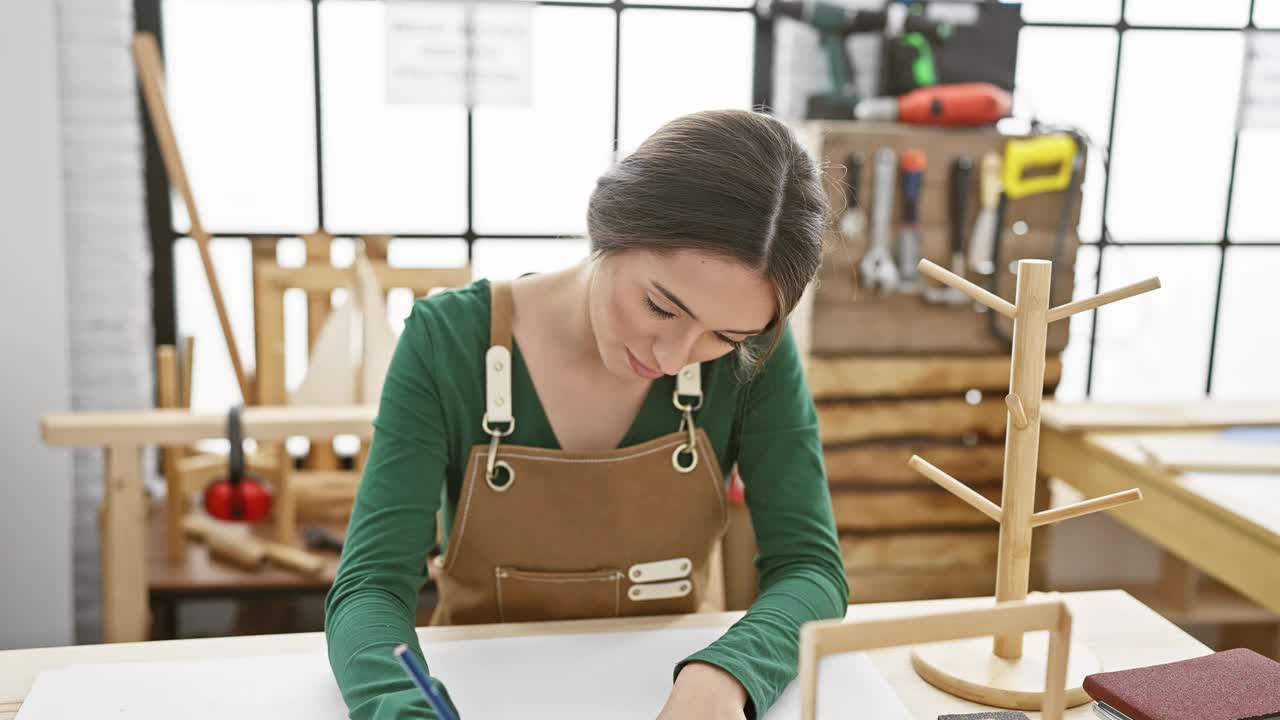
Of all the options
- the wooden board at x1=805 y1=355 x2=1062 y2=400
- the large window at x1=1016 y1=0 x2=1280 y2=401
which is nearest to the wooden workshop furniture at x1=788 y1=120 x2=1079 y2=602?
the wooden board at x1=805 y1=355 x2=1062 y2=400

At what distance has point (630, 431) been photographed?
4.14ft

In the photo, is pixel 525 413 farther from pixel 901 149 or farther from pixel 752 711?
pixel 901 149

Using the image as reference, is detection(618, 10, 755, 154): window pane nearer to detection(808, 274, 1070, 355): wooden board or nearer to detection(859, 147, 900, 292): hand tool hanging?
detection(859, 147, 900, 292): hand tool hanging

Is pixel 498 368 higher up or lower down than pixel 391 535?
higher up

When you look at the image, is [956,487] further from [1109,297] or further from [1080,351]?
[1080,351]

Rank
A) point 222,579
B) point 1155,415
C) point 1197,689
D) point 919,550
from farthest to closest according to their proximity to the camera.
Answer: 1. point 919,550
2. point 1155,415
3. point 222,579
4. point 1197,689

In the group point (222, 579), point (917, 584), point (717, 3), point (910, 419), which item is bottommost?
point (917, 584)

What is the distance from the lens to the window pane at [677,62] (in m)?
2.68

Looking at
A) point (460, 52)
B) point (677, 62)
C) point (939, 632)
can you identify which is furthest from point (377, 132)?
point (939, 632)

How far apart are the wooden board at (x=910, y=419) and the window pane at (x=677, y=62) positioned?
2.74ft

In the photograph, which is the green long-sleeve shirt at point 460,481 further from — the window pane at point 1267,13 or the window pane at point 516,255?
the window pane at point 1267,13

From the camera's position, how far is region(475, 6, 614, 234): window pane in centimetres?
266

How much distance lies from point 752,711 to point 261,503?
1.49 metres

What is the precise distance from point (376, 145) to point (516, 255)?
440 millimetres
